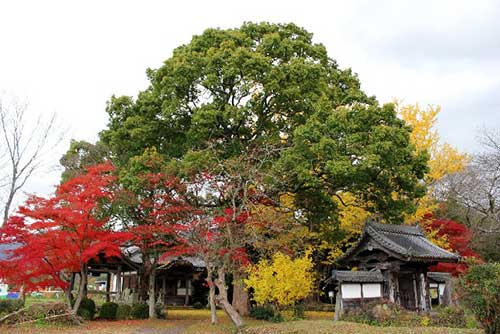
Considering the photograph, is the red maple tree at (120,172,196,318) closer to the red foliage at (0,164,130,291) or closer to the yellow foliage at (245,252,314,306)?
the red foliage at (0,164,130,291)

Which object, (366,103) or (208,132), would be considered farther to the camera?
(366,103)

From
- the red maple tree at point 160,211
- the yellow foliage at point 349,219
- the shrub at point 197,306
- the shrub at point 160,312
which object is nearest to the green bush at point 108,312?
the red maple tree at point 160,211

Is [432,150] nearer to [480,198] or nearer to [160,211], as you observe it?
[480,198]

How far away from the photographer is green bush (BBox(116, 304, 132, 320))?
2133cm

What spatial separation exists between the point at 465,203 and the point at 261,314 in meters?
15.9

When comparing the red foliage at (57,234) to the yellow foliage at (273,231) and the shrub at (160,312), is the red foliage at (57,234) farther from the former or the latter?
the yellow foliage at (273,231)

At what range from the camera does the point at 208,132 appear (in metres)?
17.7

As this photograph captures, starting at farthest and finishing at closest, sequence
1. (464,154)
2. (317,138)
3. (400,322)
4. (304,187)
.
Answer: (464,154) < (304,187) < (317,138) < (400,322)

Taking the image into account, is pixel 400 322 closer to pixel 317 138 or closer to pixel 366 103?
pixel 317 138

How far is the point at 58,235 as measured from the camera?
17969mm

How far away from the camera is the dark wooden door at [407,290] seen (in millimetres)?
19312

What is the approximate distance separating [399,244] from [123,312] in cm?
1367

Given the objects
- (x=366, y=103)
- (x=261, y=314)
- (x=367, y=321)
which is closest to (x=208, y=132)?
(x=366, y=103)

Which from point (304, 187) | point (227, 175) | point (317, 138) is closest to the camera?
point (317, 138)
